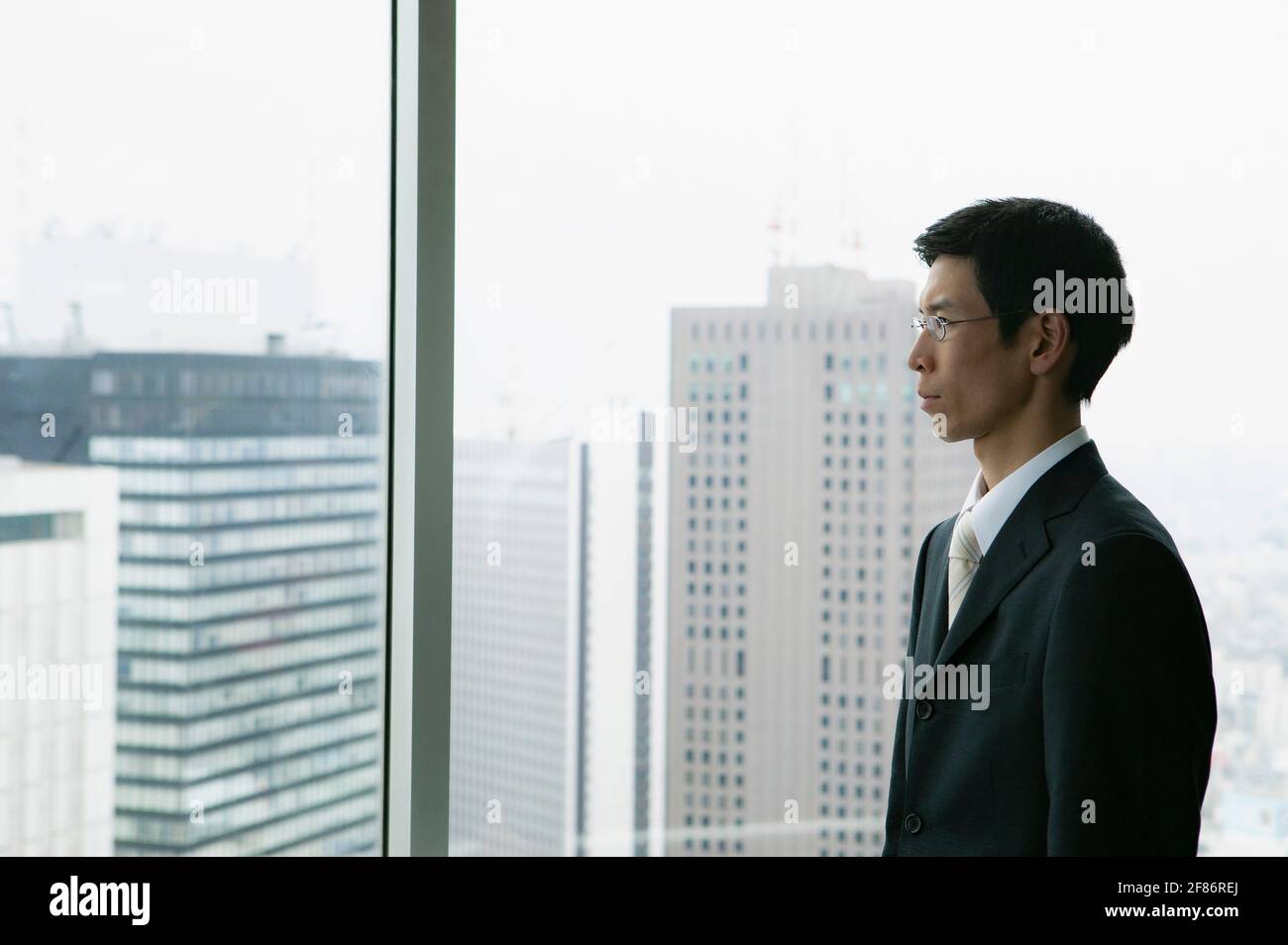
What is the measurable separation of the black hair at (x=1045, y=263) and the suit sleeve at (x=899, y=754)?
0.33 meters

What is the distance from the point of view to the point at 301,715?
1.41m

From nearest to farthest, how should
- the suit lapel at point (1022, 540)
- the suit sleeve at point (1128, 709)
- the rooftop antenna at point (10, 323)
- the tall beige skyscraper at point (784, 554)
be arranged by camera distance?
the suit sleeve at point (1128, 709) < the suit lapel at point (1022, 540) < the rooftop antenna at point (10, 323) < the tall beige skyscraper at point (784, 554)

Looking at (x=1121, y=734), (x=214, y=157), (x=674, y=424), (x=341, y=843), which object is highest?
(x=214, y=157)

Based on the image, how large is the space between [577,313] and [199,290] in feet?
3.64

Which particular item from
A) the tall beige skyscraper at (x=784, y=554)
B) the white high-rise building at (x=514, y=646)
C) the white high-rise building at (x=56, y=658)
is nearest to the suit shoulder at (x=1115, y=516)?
the white high-rise building at (x=514, y=646)

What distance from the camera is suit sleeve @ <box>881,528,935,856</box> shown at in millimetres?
1075

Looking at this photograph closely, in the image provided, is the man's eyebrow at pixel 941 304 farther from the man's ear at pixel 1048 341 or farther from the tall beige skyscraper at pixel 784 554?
the tall beige skyscraper at pixel 784 554

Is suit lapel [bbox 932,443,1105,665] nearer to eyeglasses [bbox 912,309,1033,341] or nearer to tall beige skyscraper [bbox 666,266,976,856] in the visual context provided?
eyeglasses [bbox 912,309,1033,341]

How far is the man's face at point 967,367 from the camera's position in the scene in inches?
42.0

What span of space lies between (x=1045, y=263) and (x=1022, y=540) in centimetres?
35

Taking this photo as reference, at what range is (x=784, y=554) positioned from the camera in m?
3.36
